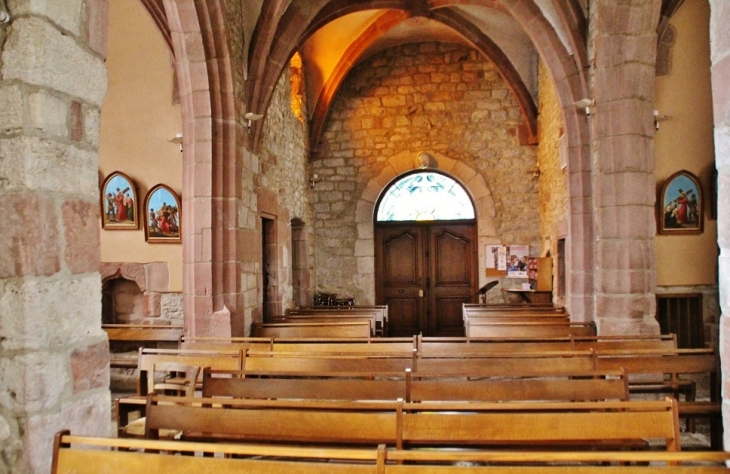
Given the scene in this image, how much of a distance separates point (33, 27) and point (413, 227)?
338 inches

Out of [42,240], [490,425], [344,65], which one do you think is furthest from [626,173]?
[344,65]

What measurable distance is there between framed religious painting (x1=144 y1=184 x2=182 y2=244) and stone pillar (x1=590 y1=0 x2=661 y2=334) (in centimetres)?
470

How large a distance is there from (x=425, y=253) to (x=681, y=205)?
4.97 m

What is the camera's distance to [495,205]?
9.88m

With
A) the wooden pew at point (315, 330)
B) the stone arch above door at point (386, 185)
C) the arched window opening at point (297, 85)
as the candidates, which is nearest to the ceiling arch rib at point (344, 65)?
the arched window opening at point (297, 85)

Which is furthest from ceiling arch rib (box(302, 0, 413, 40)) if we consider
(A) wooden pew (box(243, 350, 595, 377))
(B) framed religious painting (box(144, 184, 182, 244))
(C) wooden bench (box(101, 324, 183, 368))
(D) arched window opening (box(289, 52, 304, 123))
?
(A) wooden pew (box(243, 350, 595, 377))

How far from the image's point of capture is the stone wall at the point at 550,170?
750 centimetres

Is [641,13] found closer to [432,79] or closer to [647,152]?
[647,152]

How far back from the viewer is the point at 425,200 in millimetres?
10375

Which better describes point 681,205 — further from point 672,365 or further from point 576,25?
point 672,365

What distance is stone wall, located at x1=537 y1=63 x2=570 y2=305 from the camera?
750cm

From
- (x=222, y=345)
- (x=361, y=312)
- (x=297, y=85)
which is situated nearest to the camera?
(x=222, y=345)

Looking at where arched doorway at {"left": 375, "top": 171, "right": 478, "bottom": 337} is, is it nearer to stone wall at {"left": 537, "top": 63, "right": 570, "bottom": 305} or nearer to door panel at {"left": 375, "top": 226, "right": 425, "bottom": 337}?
door panel at {"left": 375, "top": 226, "right": 425, "bottom": 337}

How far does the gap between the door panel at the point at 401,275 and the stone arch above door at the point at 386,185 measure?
251 mm
